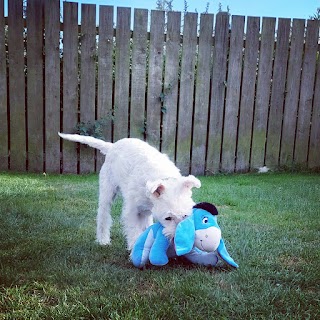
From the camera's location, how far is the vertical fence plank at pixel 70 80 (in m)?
6.86

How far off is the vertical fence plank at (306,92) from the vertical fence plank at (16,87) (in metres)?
4.86

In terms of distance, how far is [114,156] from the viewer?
156 inches

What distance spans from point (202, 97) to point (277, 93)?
Answer: 1.40 meters

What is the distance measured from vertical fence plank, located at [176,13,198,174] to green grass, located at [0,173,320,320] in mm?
2429

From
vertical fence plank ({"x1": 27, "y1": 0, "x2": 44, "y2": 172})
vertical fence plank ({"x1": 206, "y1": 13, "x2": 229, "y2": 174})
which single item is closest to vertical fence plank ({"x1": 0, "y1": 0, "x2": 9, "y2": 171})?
vertical fence plank ({"x1": 27, "y1": 0, "x2": 44, "y2": 172})

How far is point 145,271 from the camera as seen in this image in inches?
110

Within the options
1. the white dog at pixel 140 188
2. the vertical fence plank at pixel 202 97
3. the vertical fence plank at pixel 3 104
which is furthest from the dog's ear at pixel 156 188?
the vertical fence plank at pixel 3 104

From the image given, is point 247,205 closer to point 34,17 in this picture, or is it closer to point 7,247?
point 7,247

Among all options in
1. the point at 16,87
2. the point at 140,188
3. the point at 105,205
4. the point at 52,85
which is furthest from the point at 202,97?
the point at 140,188

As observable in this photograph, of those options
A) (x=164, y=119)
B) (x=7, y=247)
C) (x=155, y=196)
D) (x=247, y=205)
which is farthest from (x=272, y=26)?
(x=7, y=247)

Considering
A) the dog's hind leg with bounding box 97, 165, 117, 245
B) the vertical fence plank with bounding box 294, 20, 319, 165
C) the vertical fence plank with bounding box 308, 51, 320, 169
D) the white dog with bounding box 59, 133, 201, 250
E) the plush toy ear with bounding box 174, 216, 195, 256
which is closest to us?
the plush toy ear with bounding box 174, 216, 195, 256

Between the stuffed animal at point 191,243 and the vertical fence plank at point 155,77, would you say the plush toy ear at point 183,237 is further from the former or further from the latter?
the vertical fence plank at point 155,77

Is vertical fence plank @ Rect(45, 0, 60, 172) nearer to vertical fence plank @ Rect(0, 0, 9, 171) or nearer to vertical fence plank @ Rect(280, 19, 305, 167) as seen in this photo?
vertical fence plank @ Rect(0, 0, 9, 171)

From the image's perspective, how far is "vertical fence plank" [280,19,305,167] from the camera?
7.50 m
